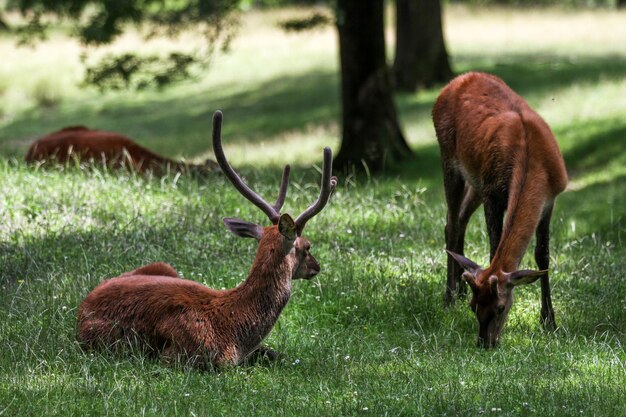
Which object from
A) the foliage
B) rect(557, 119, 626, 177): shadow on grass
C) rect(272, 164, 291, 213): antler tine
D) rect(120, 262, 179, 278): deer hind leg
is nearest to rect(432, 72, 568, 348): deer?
rect(272, 164, 291, 213): antler tine

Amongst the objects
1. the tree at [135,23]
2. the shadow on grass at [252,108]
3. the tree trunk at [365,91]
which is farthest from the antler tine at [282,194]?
the shadow on grass at [252,108]

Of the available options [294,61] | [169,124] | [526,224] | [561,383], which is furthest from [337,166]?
[294,61]

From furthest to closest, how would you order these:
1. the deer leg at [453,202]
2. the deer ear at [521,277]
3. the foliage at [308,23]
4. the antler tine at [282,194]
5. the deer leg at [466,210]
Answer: the foliage at [308,23]
the deer leg at [466,210]
the deer leg at [453,202]
the deer ear at [521,277]
the antler tine at [282,194]

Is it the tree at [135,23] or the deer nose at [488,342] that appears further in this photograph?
the tree at [135,23]

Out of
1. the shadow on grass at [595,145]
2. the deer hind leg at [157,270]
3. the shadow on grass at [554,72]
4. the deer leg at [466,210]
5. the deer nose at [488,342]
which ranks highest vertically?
the deer hind leg at [157,270]

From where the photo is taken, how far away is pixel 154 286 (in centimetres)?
678

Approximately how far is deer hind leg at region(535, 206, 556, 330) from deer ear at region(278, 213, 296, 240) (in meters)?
2.28

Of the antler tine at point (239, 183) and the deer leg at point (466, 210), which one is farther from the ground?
the antler tine at point (239, 183)

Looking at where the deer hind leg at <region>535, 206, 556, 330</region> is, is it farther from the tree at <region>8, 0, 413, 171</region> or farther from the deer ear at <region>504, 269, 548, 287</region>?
the tree at <region>8, 0, 413, 171</region>

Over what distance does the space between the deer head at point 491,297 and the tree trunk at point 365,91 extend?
817 cm

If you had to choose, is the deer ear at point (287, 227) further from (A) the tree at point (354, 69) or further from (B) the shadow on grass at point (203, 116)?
(B) the shadow on grass at point (203, 116)

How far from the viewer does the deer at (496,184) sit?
729 centimetres

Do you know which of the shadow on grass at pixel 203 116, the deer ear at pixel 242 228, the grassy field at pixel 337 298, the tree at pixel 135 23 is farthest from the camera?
the shadow on grass at pixel 203 116

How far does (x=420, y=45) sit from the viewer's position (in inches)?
896
